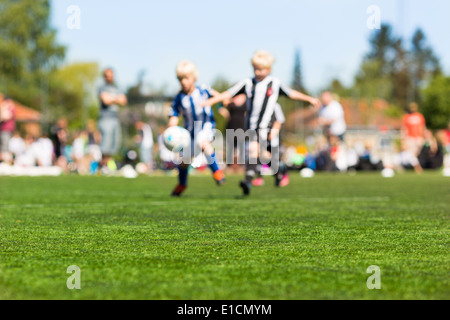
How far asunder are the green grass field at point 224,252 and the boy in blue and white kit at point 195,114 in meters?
1.80

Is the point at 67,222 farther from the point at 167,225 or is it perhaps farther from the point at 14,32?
the point at 14,32

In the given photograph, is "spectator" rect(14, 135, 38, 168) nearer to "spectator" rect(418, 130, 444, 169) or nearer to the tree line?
"spectator" rect(418, 130, 444, 169)

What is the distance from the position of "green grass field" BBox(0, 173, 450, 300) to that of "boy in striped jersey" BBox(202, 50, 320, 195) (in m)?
2.01

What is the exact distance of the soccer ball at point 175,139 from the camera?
8078 mm

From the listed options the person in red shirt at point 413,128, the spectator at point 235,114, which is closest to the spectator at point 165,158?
the spectator at point 235,114

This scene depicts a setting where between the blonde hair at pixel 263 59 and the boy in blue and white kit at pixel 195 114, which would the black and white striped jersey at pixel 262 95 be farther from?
the boy in blue and white kit at pixel 195 114

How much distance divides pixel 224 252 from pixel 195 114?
193 inches

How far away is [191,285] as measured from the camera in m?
2.89

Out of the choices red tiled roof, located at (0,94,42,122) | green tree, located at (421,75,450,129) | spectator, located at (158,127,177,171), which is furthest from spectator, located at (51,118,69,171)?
green tree, located at (421,75,450,129)

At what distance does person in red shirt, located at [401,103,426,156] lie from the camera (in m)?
21.6

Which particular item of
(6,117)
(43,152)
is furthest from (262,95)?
(43,152)

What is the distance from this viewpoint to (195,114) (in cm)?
857

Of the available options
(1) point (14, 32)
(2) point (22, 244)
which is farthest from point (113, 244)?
(1) point (14, 32)
